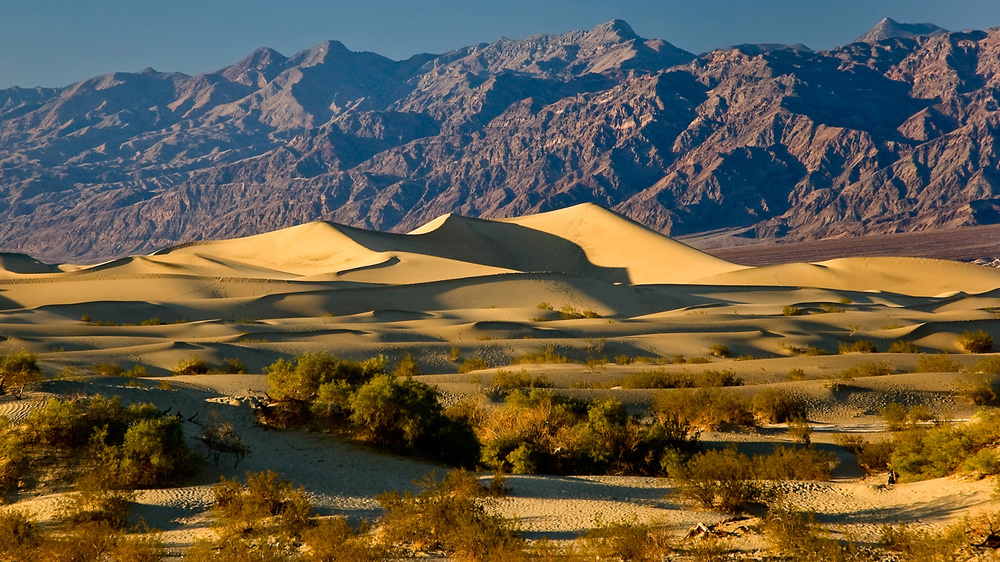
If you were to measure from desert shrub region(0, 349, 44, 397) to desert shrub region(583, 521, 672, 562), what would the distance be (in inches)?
369

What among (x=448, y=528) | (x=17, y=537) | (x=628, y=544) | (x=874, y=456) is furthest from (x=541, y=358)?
(x=17, y=537)

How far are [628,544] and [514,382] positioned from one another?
10.5 metres

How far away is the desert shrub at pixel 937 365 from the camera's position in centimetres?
2322

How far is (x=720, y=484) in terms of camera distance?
11781 mm

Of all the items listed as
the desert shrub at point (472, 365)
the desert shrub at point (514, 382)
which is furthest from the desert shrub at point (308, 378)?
the desert shrub at point (472, 365)

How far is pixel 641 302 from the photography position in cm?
4525

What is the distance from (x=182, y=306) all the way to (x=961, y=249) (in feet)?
486

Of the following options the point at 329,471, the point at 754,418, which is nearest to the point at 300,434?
the point at 329,471

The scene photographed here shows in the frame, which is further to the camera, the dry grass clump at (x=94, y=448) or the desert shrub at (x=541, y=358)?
the desert shrub at (x=541, y=358)

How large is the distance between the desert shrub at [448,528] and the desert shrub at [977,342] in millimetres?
24600

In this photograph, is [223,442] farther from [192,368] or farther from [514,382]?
[192,368]

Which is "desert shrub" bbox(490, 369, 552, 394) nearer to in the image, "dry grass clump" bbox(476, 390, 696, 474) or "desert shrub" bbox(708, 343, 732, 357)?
"dry grass clump" bbox(476, 390, 696, 474)

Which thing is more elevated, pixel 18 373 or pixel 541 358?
pixel 18 373

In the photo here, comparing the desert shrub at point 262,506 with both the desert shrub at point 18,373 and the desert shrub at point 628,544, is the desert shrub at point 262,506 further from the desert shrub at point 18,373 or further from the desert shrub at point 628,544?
the desert shrub at point 18,373
